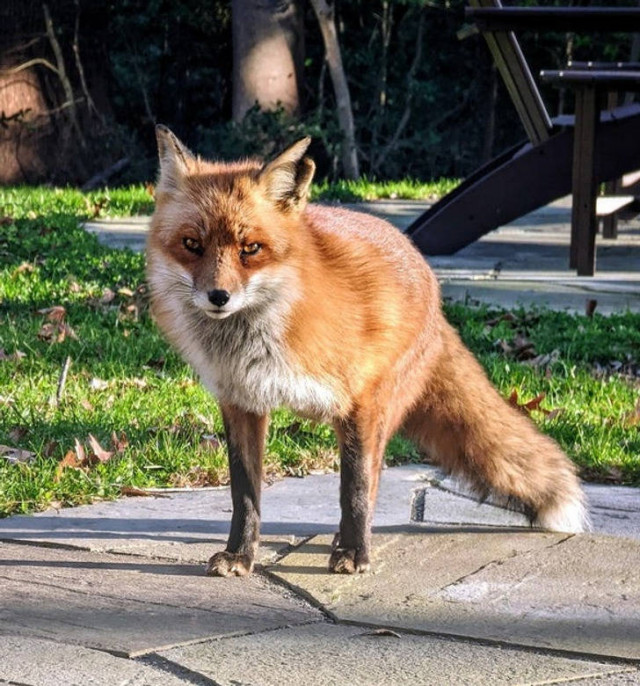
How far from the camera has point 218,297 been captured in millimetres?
3139

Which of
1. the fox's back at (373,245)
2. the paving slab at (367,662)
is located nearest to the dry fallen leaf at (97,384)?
the fox's back at (373,245)

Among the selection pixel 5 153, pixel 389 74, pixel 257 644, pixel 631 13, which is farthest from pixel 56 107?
pixel 257 644

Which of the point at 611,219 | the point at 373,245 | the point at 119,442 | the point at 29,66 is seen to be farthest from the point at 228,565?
the point at 29,66

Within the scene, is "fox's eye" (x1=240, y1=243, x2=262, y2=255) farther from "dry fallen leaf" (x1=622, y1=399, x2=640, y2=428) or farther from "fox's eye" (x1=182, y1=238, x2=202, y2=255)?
"dry fallen leaf" (x1=622, y1=399, x2=640, y2=428)

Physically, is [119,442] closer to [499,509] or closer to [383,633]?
[499,509]

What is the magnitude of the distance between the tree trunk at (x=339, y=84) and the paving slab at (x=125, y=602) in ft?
33.7

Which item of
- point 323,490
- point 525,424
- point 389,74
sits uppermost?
point 389,74

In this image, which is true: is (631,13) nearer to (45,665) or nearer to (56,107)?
(45,665)

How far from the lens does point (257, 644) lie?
112 inches

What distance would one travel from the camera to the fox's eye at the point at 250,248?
10.6 ft

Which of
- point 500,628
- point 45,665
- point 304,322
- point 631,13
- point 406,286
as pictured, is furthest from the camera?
point 631,13

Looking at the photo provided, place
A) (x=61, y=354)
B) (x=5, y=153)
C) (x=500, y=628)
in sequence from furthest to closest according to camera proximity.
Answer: (x=5, y=153), (x=61, y=354), (x=500, y=628)

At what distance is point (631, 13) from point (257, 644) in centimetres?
550

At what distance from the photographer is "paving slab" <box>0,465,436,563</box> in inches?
145
